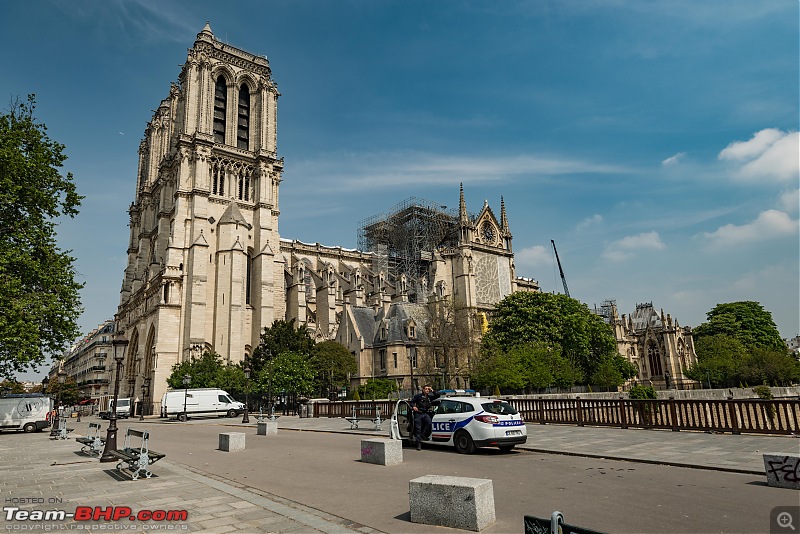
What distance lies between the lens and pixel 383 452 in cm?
1120

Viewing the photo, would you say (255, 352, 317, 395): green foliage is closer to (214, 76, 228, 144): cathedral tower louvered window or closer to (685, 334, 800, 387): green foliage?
(214, 76, 228, 144): cathedral tower louvered window

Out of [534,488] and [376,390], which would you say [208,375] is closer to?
[376,390]

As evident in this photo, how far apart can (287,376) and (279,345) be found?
5756 millimetres

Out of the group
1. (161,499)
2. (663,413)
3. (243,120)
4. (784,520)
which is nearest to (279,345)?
(243,120)

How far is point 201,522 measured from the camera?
6.35 metres

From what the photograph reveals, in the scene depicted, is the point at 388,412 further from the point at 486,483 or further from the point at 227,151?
the point at 227,151

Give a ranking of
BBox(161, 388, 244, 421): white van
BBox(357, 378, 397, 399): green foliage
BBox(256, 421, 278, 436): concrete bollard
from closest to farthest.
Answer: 1. BBox(256, 421, 278, 436): concrete bollard
2. BBox(161, 388, 244, 421): white van
3. BBox(357, 378, 397, 399): green foliage

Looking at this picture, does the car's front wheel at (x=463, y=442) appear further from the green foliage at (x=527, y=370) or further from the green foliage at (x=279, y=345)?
the green foliage at (x=279, y=345)

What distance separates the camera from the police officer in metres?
14.0

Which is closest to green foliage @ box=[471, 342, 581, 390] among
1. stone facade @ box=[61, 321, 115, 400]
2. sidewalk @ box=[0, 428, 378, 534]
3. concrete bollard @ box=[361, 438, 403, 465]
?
concrete bollard @ box=[361, 438, 403, 465]

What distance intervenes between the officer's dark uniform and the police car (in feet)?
0.49

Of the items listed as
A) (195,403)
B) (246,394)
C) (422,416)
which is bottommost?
(422,416)

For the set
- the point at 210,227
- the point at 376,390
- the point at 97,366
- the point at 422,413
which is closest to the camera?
the point at 422,413

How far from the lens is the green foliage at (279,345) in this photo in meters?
43.8
